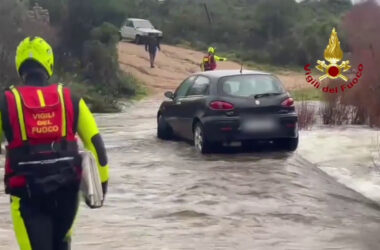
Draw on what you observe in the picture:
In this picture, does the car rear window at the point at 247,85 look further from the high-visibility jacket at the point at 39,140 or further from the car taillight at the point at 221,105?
the high-visibility jacket at the point at 39,140

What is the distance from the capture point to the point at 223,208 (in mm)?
9062

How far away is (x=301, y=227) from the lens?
8.19 m

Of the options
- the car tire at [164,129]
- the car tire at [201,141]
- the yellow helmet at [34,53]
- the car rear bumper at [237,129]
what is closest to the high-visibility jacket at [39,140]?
the yellow helmet at [34,53]

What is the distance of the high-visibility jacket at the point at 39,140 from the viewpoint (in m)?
4.37

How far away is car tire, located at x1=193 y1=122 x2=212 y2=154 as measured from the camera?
13.0 meters

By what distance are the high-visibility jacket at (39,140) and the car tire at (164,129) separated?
427 inches

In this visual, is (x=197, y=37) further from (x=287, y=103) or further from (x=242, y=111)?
(x=242, y=111)

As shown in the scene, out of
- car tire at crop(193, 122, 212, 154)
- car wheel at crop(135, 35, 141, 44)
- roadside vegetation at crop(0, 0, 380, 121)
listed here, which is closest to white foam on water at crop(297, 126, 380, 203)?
roadside vegetation at crop(0, 0, 380, 121)

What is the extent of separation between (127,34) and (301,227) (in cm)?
3917

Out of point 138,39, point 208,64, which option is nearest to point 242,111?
point 208,64

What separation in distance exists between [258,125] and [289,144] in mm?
896

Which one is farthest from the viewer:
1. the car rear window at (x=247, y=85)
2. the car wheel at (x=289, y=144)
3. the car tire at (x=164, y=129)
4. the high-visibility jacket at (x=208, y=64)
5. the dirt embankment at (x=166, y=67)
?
the dirt embankment at (x=166, y=67)

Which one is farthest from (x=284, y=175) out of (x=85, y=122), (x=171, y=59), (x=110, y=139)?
(x=171, y=59)

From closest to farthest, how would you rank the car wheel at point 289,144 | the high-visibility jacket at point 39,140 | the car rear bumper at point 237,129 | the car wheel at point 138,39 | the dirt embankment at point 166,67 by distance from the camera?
the high-visibility jacket at point 39,140 → the car rear bumper at point 237,129 → the car wheel at point 289,144 → the dirt embankment at point 166,67 → the car wheel at point 138,39
